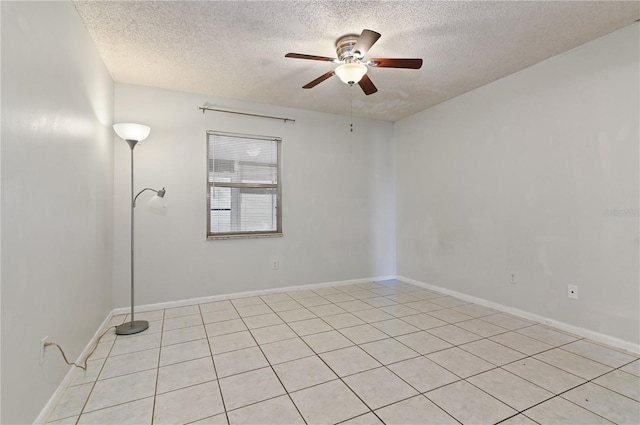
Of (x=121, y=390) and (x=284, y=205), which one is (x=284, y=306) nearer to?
(x=284, y=205)

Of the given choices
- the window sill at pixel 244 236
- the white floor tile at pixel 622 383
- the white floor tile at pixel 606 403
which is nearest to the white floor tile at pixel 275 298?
the window sill at pixel 244 236

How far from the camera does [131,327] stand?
273 cm

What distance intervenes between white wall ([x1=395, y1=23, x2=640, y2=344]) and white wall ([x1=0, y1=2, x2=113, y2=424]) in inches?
146

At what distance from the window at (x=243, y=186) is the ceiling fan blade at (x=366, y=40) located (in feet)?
6.81

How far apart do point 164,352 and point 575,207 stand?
3.58 metres

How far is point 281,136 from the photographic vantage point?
3975mm

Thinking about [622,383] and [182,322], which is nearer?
[622,383]

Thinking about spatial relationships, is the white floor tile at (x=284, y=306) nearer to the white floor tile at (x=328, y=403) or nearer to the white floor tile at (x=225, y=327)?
the white floor tile at (x=225, y=327)

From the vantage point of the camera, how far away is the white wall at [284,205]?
3.27 m

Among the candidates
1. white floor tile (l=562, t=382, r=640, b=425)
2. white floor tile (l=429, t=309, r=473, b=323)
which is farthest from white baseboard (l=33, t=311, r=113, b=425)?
white floor tile (l=429, t=309, r=473, b=323)

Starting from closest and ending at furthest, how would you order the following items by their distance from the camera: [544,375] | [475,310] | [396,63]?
[544,375] → [396,63] → [475,310]

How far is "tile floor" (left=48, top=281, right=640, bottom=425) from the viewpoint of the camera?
1596mm

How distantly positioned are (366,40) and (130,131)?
7.06ft

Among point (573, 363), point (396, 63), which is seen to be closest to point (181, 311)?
point (396, 63)
